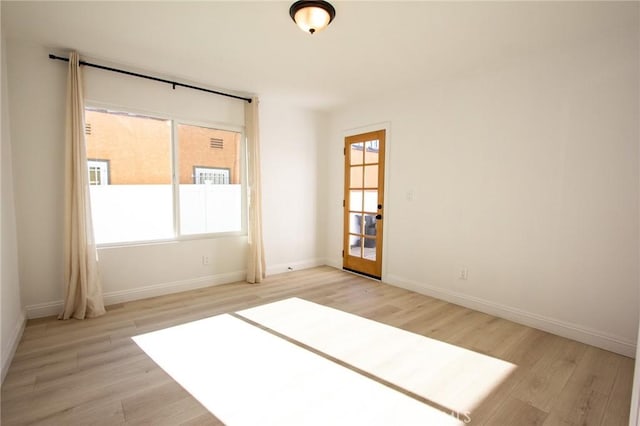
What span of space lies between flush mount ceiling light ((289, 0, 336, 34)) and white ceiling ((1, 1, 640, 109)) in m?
0.09

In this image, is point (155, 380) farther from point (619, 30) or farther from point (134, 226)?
point (619, 30)

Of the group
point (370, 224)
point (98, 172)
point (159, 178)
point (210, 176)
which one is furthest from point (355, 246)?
point (98, 172)

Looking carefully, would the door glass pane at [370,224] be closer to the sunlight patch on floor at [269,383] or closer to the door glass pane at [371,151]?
the door glass pane at [371,151]

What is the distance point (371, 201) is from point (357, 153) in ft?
2.68

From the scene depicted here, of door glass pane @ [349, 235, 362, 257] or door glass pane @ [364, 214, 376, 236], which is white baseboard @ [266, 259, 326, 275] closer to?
door glass pane @ [349, 235, 362, 257]

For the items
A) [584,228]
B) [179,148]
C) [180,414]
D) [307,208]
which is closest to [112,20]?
[179,148]

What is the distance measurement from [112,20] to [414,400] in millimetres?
3646

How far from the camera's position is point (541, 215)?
2.86 metres

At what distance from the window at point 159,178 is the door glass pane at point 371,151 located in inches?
74.7

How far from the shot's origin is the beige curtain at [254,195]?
4195 mm

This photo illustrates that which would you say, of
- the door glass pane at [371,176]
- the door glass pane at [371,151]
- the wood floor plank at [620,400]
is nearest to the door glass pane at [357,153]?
the door glass pane at [371,151]

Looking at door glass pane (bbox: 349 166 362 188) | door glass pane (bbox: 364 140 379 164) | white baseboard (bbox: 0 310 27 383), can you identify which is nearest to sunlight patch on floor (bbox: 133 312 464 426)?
white baseboard (bbox: 0 310 27 383)

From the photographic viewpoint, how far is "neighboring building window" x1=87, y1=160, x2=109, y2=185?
10.6 feet

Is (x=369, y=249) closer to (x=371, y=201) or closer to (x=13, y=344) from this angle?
(x=371, y=201)
